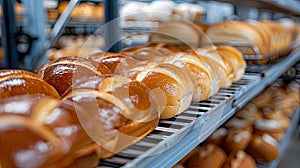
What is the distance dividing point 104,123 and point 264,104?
2.12m

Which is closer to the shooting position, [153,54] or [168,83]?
[168,83]

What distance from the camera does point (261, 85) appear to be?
152cm

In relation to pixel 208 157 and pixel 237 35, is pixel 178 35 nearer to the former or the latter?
pixel 237 35

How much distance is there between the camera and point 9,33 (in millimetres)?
1337

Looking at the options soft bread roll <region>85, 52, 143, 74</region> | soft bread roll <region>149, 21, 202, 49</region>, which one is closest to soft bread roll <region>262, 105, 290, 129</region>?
soft bread roll <region>149, 21, 202, 49</region>

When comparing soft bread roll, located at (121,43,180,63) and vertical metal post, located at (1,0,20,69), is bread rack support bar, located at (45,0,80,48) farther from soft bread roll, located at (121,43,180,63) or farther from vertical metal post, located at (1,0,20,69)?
soft bread roll, located at (121,43,180,63)

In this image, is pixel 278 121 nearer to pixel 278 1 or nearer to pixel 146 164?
pixel 278 1

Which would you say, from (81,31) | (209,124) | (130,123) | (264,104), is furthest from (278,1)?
(81,31)

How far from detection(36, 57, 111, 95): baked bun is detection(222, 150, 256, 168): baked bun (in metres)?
0.99

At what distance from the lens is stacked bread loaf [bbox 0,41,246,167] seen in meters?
0.46

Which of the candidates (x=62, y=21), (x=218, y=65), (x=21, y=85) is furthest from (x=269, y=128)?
(x=21, y=85)

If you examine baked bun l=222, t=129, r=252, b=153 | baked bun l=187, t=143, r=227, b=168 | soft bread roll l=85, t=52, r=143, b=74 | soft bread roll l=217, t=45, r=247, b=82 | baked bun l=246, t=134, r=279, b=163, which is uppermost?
soft bread roll l=85, t=52, r=143, b=74

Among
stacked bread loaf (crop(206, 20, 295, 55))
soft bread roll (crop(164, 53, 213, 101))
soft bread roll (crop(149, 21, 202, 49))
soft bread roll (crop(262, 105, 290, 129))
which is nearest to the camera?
soft bread roll (crop(164, 53, 213, 101))

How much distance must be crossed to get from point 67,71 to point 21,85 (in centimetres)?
13
